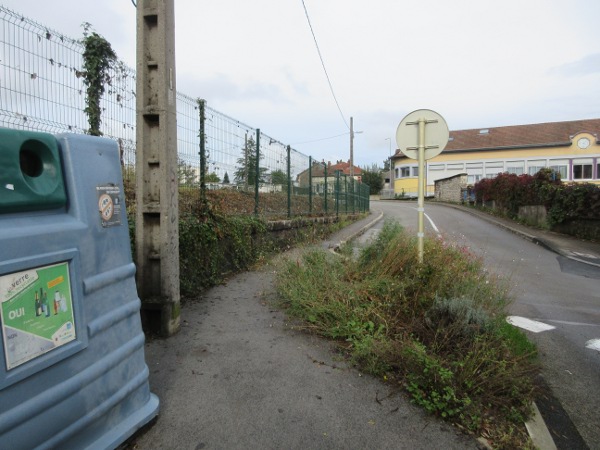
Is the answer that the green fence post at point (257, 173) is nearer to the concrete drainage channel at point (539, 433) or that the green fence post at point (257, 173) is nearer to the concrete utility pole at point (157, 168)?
the concrete utility pole at point (157, 168)

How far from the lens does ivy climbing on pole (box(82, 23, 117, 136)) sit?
413 centimetres

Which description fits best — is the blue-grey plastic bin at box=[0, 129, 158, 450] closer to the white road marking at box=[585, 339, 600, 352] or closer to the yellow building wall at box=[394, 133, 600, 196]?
the white road marking at box=[585, 339, 600, 352]

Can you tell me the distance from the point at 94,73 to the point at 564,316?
6.82m

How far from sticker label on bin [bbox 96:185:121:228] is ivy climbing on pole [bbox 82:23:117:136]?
2.44 m

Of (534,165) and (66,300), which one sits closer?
(66,300)

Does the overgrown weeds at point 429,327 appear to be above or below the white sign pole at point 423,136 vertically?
below

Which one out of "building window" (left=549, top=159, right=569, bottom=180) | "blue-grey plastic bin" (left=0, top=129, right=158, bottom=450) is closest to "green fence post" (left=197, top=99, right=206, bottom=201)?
"blue-grey plastic bin" (left=0, top=129, right=158, bottom=450)

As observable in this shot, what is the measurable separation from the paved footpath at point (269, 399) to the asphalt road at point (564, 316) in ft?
3.89

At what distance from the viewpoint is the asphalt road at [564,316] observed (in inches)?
124

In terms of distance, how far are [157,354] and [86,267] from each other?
1.76 metres

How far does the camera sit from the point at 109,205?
2.11 meters

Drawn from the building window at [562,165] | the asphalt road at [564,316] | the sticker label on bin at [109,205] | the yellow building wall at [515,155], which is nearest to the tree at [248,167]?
the asphalt road at [564,316]

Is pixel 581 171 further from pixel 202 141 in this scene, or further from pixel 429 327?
pixel 429 327

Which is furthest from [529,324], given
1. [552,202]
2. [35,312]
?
[552,202]
